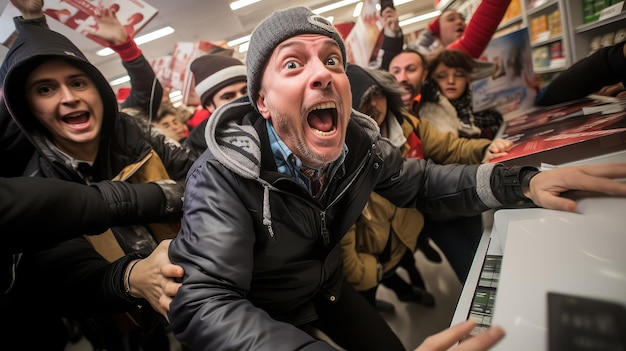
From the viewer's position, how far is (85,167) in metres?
0.75

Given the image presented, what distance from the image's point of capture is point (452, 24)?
1.55 meters

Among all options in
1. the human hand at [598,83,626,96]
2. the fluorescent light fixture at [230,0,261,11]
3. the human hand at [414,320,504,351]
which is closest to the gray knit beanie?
the fluorescent light fixture at [230,0,261,11]

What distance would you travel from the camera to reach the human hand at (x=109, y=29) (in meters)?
0.79

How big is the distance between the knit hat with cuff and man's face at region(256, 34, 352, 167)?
62 cm

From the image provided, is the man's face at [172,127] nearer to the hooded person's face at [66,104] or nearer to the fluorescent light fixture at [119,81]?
the fluorescent light fixture at [119,81]

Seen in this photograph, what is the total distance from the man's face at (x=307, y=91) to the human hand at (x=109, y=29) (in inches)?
21.0

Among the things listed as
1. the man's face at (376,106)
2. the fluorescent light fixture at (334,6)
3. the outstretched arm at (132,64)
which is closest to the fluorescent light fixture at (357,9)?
the fluorescent light fixture at (334,6)

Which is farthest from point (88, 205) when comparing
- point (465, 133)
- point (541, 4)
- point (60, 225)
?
point (541, 4)

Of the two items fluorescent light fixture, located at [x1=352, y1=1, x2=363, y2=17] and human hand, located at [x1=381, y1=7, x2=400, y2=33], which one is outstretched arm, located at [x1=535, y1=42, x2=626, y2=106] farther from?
fluorescent light fixture, located at [x1=352, y1=1, x2=363, y2=17]

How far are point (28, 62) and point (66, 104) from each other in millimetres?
120

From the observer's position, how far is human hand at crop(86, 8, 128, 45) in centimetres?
79

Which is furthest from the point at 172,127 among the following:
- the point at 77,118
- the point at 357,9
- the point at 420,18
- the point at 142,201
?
the point at 420,18

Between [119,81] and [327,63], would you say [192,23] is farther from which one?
[327,63]

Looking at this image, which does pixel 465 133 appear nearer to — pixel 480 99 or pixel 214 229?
pixel 480 99
